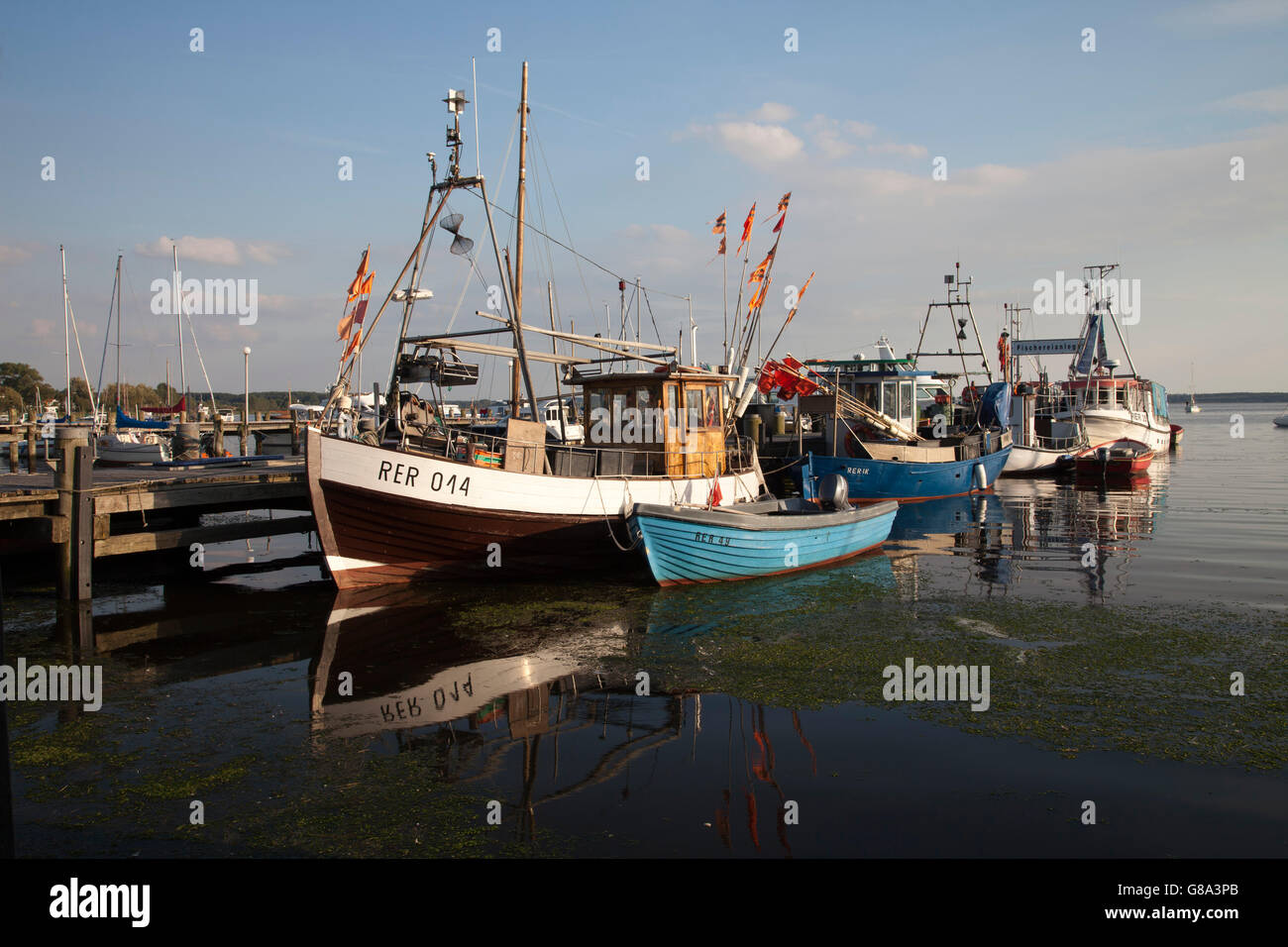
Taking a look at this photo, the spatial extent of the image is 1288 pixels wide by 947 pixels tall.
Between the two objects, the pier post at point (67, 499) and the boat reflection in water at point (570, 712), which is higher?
the pier post at point (67, 499)

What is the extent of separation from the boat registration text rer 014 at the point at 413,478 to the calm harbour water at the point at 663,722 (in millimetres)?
1819

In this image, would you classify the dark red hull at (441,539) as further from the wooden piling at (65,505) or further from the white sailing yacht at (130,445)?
the white sailing yacht at (130,445)

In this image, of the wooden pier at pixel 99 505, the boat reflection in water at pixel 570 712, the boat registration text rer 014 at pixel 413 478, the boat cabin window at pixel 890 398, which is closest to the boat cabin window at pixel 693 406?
the boat reflection in water at pixel 570 712

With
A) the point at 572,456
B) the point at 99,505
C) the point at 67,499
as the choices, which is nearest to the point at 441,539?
the point at 572,456

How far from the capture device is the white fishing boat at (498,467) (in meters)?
13.3

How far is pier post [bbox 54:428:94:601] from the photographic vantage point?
12.6 m

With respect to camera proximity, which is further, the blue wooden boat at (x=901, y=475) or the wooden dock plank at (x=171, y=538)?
the blue wooden boat at (x=901, y=475)

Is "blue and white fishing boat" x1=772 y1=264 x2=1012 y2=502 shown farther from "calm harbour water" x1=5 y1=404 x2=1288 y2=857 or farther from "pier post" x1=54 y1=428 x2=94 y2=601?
"pier post" x1=54 y1=428 x2=94 y2=601

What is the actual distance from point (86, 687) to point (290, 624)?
10.6 feet

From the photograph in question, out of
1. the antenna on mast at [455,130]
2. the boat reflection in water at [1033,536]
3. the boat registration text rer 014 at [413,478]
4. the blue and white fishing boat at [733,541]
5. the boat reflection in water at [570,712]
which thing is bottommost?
the boat reflection in water at [570,712]

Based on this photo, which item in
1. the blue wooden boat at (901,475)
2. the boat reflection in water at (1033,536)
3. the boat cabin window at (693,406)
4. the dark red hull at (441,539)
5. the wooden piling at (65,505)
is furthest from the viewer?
the blue wooden boat at (901,475)

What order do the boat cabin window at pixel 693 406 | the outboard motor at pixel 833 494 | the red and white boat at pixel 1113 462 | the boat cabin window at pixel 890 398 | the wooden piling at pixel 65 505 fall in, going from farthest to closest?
1. the red and white boat at pixel 1113 462
2. the boat cabin window at pixel 890 398
3. the outboard motor at pixel 833 494
4. the boat cabin window at pixel 693 406
5. the wooden piling at pixel 65 505

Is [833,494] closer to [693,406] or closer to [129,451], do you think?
[693,406]
